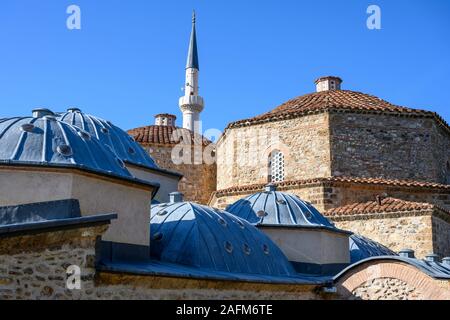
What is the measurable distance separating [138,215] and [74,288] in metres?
2.32

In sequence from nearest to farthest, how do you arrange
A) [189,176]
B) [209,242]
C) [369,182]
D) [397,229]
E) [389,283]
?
[209,242] < [389,283] < [397,229] < [369,182] < [189,176]

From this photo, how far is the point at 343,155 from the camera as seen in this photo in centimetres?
1709

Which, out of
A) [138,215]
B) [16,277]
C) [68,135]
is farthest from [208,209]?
[16,277]

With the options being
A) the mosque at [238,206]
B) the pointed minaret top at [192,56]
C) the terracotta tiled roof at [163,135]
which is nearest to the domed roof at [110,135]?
the mosque at [238,206]

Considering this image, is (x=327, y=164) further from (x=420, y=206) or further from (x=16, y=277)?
(x=16, y=277)

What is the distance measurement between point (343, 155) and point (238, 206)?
18.2ft

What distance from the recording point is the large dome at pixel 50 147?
283 inches

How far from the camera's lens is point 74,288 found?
19.2 feet

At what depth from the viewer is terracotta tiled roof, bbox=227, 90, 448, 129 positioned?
57.4 feet

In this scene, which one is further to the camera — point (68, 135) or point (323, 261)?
point (323, 261)

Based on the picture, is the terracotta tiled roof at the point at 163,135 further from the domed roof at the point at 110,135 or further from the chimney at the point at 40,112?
the chimney at the point at 40,112

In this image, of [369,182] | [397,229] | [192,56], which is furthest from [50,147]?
[192,56]

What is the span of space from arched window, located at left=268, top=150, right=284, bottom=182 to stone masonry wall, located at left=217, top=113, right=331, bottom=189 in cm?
13

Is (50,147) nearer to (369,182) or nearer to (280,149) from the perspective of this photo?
(369,182)
